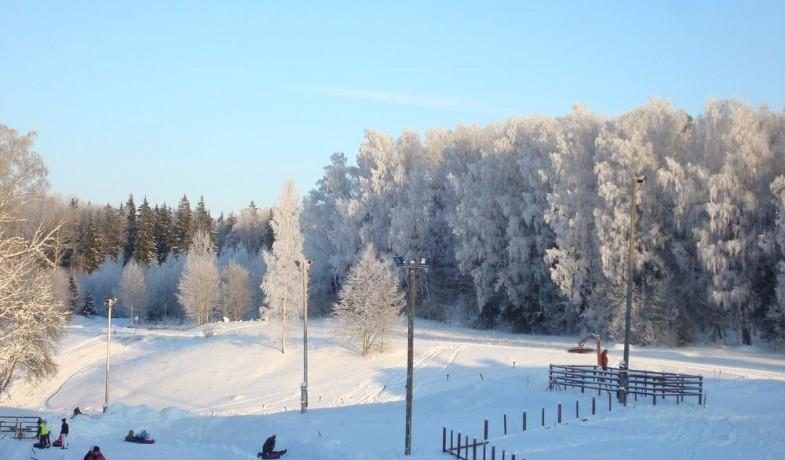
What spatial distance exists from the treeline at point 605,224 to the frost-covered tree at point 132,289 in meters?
32.4

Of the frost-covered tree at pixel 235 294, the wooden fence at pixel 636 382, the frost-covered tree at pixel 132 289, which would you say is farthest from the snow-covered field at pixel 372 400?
the frost-covered tree at pixel 132 289

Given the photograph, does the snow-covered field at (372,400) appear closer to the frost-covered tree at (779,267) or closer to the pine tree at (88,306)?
the frost-covered tree at (779,267)

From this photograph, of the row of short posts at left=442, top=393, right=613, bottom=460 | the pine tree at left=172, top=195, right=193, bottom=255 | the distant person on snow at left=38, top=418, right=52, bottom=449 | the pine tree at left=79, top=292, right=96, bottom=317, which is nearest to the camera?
the row of short posts at left=442, top=393, right=613, bottom=460

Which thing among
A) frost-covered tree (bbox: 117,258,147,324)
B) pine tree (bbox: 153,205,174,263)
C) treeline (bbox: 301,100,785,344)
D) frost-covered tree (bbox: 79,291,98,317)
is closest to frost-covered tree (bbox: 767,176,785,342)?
treeline (bbox: 301,100,785,344)

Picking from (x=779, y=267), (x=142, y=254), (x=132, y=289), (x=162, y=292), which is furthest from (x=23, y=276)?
(x=142, y=254)

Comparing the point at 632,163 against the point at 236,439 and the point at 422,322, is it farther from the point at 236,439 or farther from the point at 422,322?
the point at 236,439

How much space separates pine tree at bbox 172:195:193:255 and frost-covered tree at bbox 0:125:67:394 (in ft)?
240

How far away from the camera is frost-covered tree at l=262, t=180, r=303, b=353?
59.8 m

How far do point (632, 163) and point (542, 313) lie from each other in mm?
14743

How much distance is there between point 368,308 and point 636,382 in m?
26.2

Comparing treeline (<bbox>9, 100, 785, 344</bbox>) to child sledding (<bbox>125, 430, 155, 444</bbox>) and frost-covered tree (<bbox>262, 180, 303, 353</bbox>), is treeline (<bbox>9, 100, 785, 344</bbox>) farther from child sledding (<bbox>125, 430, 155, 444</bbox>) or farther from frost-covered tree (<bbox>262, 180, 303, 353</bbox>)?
child sledding (<bbox>125, 430, 155, 444</bbox>)

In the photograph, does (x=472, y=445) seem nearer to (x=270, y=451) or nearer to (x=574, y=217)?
(x=270, y=451)

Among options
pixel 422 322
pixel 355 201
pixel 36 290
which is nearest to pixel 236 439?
pixel 36 290

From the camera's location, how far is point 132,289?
96.5 m
